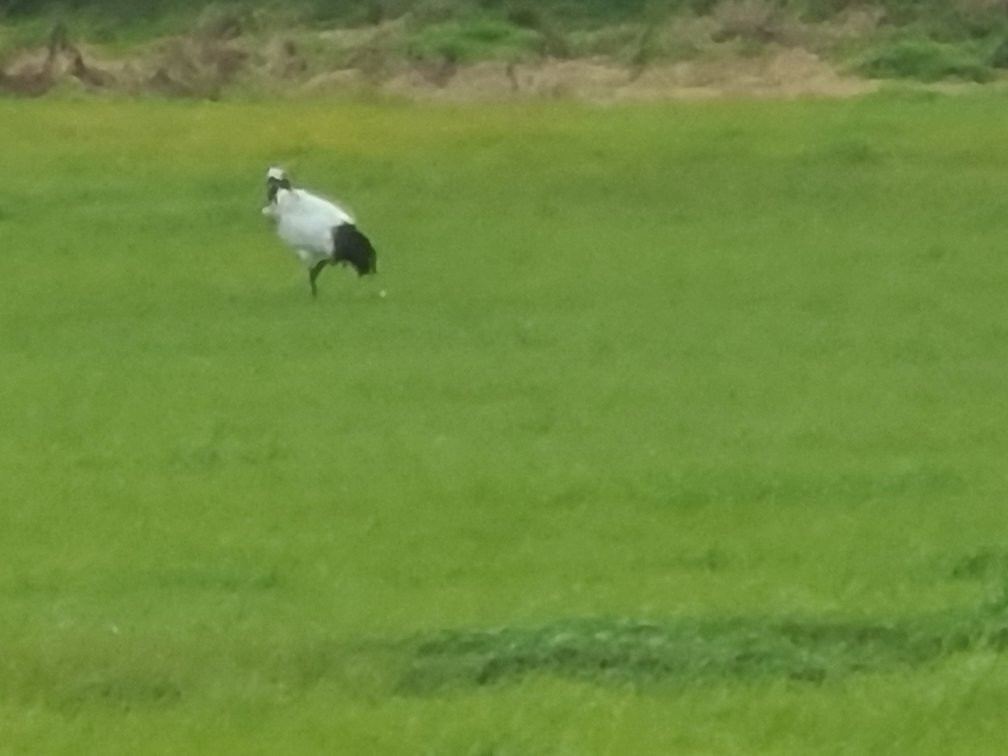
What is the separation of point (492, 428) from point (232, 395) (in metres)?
1.65

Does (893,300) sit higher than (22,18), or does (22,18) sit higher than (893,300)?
(893,300)

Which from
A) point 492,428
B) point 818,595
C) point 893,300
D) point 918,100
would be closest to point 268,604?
point 818,595

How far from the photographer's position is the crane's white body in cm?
1658

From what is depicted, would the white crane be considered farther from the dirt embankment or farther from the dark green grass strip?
the dirt embankment

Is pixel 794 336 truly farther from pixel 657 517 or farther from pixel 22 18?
pixel 22 18

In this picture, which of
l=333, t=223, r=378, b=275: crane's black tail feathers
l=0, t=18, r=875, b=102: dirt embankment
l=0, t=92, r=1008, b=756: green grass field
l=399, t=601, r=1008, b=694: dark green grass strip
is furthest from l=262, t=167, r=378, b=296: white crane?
l=0, t=18, r=875, b=102: dirt embankment

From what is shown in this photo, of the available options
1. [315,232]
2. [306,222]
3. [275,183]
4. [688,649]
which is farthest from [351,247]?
[688,649]

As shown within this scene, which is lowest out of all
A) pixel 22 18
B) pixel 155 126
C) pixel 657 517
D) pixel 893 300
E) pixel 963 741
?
pixel 22 18

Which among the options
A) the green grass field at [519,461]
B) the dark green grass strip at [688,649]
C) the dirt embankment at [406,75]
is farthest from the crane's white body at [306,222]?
the dirt embankment at [406,75]

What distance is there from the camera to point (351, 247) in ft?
54.4

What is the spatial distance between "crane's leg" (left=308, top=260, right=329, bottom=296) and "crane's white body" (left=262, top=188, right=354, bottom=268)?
Result: 32 mm

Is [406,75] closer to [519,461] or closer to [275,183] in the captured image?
[275,183]

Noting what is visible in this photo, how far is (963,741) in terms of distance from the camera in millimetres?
6809

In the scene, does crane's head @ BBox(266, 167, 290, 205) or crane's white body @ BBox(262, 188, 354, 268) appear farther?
crane's head @ BBox(266, 167, 290, 205)
